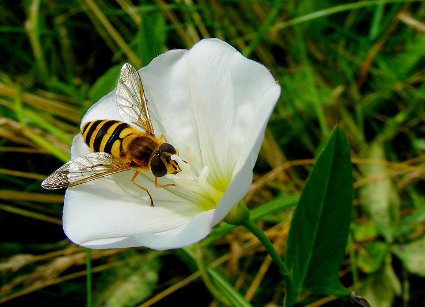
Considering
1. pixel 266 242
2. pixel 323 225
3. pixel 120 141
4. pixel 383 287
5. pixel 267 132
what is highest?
pixel 120 141

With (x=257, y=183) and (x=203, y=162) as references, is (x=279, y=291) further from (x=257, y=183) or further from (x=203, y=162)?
(x=203, y=162)

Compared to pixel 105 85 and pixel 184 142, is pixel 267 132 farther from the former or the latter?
pixel 184 142

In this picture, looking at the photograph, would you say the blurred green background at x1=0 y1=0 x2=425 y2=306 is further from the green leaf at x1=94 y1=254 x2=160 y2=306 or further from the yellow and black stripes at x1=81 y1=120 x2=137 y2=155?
the yellow and black stripes at x1=81 y1=120 x2=137 y2=155

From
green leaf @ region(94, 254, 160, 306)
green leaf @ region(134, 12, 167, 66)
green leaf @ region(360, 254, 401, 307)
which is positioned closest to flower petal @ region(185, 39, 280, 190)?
green leaf @ region(134, 12, 167, 66)

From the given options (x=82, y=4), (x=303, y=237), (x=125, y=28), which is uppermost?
(x=82, y=4)

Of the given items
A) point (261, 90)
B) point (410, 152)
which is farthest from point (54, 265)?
point (410, 152)

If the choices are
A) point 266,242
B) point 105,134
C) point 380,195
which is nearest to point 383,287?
point 380,195

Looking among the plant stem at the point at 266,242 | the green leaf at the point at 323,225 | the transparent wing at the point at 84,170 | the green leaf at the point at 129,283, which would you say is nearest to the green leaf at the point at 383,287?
the green leaf at the point at 323,225
